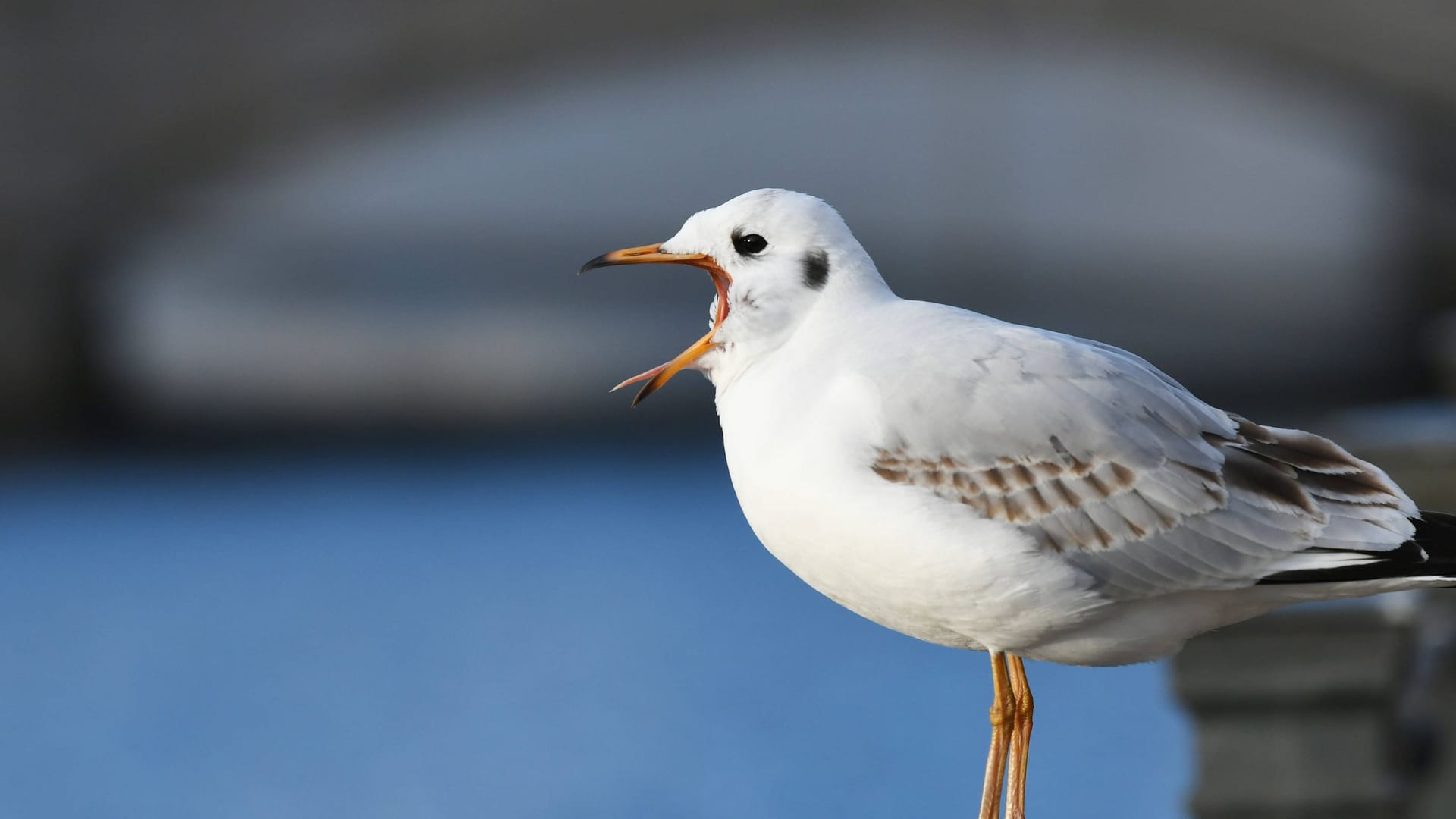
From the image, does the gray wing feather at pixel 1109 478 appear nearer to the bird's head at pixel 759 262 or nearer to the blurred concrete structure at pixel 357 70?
the bird's head at pixel 759 262

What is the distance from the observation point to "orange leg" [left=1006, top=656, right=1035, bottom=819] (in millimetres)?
2307

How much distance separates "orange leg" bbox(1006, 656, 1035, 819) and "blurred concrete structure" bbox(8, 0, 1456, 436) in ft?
40.7

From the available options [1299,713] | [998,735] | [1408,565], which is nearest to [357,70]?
[1299,713]

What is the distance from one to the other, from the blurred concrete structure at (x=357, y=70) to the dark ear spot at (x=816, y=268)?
12.4 metres

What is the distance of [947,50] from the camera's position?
14883mm

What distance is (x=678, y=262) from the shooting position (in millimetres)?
→ 2311

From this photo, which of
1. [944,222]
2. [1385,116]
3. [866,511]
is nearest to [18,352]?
[944,222]

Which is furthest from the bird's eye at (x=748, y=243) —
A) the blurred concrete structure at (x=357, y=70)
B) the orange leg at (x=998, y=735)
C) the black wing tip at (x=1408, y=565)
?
the blurred concrete structure at (x=357, y=70)

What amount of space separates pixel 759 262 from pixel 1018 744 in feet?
2.48

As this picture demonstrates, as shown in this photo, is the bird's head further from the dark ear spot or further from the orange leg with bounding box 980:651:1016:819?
the orange leg with bounding box 980:651:1016:819

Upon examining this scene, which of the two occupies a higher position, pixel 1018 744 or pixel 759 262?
pixel 759 262

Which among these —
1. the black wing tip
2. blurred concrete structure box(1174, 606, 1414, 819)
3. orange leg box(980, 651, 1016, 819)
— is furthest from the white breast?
blurred concrete structure box(1174, 606, 1414, 819)

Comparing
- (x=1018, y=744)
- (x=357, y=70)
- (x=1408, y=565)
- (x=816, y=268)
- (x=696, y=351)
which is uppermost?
(x=357, y=70)

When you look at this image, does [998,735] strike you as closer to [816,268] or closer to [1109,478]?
[1109,478]
